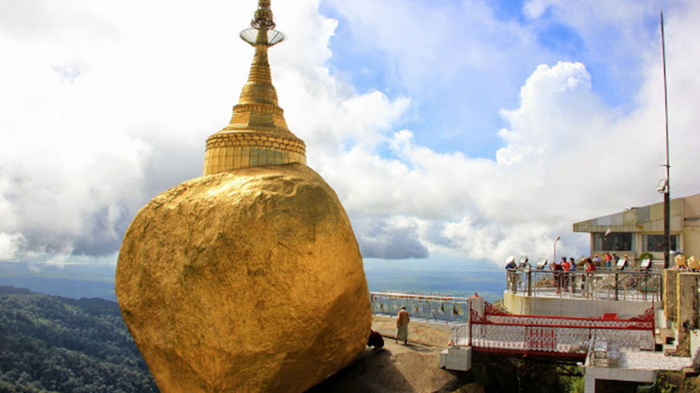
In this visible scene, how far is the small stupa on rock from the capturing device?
1165cm

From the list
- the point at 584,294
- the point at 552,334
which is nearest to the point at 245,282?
the point at 552,334

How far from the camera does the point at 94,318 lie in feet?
222

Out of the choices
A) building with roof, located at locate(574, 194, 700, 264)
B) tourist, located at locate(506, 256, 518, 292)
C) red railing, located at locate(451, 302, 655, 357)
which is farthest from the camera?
building with roof, located at locate(574, 194, 700, 264)

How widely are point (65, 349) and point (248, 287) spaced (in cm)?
4911

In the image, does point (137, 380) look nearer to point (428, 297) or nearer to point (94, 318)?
point (94, 318)

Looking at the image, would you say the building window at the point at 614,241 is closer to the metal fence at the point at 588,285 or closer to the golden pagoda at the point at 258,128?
the metal fence at the point at 588,285

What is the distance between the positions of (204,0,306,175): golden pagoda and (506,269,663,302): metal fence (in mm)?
10131

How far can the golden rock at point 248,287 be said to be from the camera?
11.6 metres

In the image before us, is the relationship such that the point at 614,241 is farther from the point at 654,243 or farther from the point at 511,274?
the point at 511,274

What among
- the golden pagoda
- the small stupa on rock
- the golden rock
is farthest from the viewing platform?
the golden pagoda

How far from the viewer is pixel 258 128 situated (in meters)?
14.8

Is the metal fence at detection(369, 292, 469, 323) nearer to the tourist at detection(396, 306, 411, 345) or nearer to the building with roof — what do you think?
the tourist at detection(396, 306, 411, 345)

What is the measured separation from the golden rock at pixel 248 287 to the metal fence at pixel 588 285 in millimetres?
9172

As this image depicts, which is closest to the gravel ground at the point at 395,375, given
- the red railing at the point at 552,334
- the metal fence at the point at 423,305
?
the red railing at the point at 552,334
